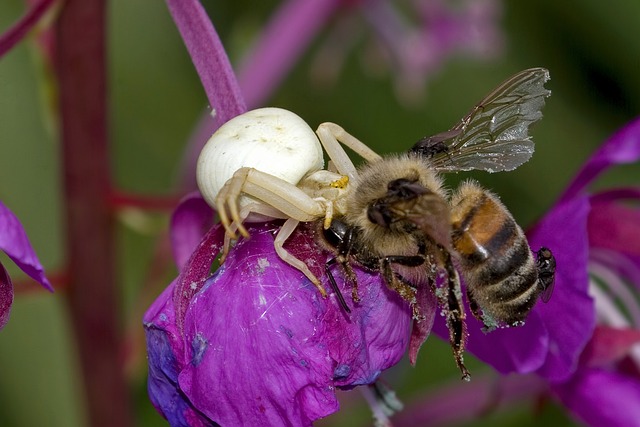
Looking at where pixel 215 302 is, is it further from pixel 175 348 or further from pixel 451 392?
pixel 451 392

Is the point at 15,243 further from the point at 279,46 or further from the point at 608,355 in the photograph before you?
the point at 279,46

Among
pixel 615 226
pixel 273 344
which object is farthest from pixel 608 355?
pixel 273 344

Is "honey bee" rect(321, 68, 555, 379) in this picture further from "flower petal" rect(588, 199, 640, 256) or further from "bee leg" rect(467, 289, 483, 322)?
"flower petal" rect(588, 199, 640, 256)

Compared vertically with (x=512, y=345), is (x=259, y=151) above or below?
above

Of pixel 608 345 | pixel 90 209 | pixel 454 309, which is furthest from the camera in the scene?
pixel 90 209

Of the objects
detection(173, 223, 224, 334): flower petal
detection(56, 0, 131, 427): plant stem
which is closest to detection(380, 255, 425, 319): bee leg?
detection(173, 223, 224, 334): flower petal

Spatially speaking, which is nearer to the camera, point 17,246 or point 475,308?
point 17,246
